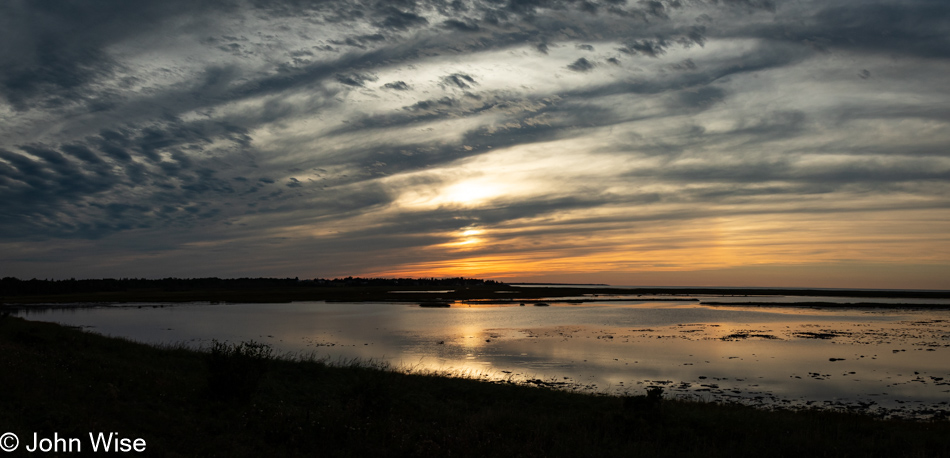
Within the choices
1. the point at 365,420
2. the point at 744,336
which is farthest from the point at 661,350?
the point at 365,420

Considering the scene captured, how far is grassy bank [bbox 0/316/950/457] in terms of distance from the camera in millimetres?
11445

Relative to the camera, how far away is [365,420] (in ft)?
44.5

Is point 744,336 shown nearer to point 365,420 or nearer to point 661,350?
point 661,350

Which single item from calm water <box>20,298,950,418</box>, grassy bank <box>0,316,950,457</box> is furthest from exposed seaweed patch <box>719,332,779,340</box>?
grassy bank <box>0,316,950,457</box>

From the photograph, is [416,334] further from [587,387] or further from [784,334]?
[784,334]

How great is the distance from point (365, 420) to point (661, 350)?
2654 centimetres

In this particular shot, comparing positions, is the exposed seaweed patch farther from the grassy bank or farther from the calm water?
the grassy bank

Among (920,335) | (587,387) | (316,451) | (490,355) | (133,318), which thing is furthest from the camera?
(133,318)

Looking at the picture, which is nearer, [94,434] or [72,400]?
[94,434]

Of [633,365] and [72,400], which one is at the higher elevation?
[72,400]

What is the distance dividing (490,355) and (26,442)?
1030 inches

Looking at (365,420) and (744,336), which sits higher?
(365,420)

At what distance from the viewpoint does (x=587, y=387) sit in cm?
2341

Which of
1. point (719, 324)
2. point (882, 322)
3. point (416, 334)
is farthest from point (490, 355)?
point (882, 322)
